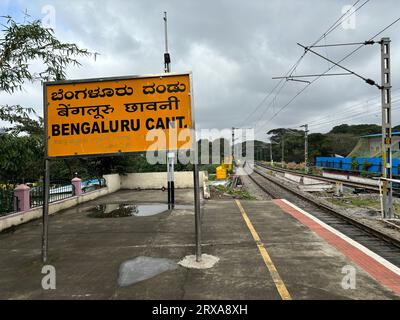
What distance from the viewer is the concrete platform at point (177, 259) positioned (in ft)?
15.5

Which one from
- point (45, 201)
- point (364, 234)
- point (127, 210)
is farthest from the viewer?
point (127, 210)

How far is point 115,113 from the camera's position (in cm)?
630

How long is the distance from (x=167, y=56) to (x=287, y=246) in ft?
29.2

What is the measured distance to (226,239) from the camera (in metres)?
7.84

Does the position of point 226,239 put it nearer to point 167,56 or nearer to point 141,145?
point 141,145

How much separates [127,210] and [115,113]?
Answer: 7.36 metres

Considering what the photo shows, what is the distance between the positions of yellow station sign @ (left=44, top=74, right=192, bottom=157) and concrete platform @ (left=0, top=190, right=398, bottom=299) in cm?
218

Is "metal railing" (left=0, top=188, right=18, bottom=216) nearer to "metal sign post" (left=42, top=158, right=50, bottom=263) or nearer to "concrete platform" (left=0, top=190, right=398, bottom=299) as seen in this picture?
"concrete platform" (left=0, top=190, right=398, bottom=299)

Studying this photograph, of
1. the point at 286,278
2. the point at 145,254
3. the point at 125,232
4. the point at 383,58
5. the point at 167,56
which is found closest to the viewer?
the point at 286,278

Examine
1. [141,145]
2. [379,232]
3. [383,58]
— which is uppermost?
[383,58]
